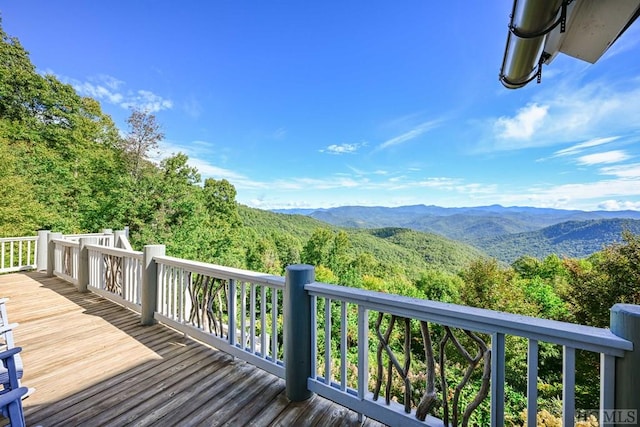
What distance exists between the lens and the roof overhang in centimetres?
166

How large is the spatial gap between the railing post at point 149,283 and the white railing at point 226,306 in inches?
2.5

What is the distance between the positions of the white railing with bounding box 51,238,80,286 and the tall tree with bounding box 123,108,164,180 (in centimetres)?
904

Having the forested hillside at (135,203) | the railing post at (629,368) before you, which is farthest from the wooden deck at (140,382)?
the forested hillside at (135,203)

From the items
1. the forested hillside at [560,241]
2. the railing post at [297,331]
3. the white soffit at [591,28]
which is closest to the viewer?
the white soffit at [591,28]

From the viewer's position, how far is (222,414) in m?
1.86

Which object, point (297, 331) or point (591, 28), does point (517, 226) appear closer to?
point (591, 28)

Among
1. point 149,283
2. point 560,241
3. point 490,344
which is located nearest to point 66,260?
point 149,283

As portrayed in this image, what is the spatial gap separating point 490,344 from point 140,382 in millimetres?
2676

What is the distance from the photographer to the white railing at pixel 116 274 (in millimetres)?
3670

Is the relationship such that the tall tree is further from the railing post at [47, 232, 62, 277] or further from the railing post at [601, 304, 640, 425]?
the railing post at [601, 304, 640, 425]

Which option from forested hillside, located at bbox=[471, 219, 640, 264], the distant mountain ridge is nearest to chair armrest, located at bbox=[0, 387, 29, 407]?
the distant mountain ridge

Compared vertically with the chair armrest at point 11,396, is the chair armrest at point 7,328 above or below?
above

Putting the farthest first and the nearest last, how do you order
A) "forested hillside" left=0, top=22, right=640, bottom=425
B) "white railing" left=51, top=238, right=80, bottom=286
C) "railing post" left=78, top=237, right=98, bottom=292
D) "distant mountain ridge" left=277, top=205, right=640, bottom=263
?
"distant mountain ridge" left=277, top=205, right=640, bottom=263, "forested hillside" left=0, top=22, right=640, bottom=425, "white railing" left=51, top=238, right=80, bottom=286, "railing post" left=78, top=237, right=98, bottom=292

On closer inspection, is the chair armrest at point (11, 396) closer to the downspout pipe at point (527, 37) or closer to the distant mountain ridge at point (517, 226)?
the downspout pipe at point (527, 37)
